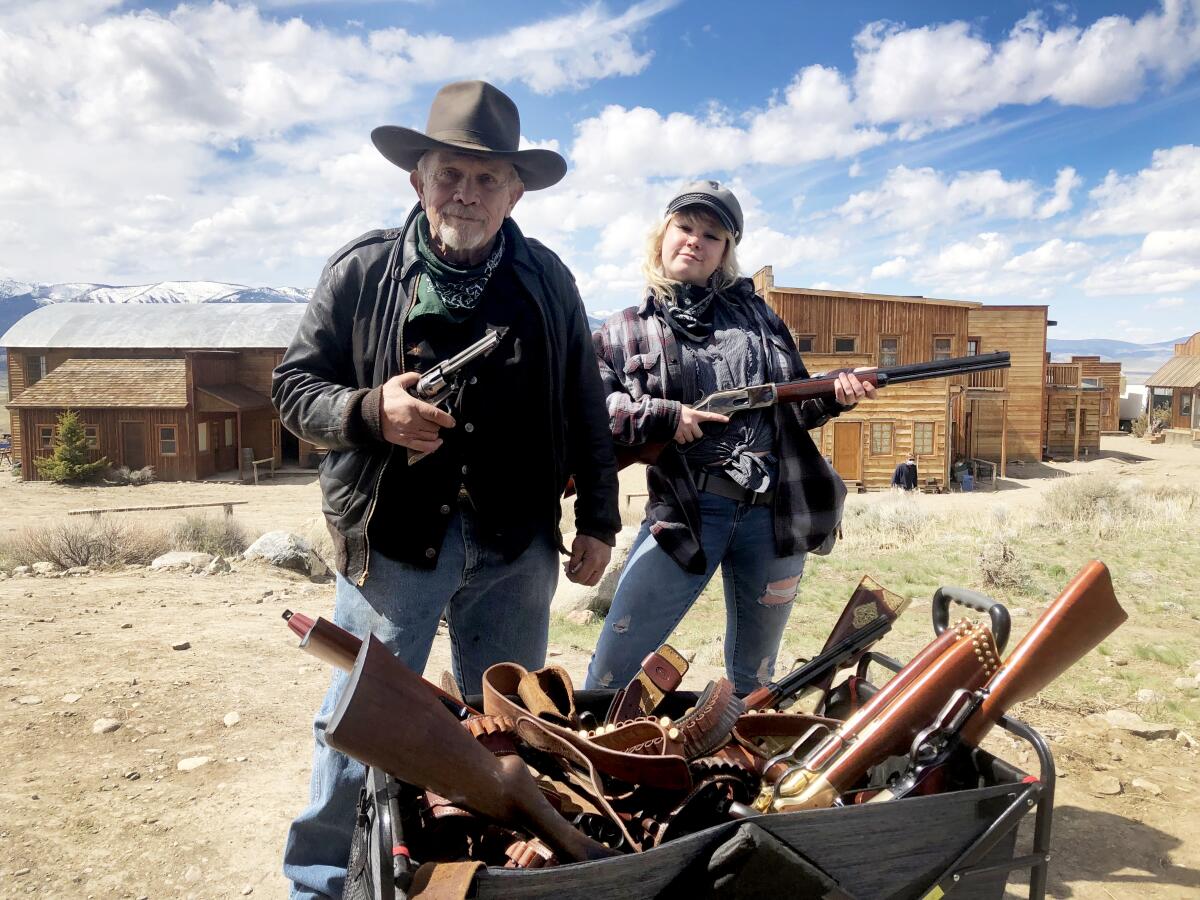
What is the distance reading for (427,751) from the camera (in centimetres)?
135

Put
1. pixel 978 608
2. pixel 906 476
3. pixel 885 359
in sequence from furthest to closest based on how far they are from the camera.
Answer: pixel 885 359, pixel 906 476, pixel 978 608

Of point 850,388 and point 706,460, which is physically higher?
point 850,388

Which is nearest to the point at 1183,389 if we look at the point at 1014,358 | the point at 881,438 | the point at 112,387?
the point at 1014,358

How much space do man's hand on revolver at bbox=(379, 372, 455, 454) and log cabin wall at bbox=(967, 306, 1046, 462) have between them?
3328 centimetres

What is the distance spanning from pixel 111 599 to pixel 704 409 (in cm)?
629

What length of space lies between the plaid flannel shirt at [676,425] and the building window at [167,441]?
29.6 m

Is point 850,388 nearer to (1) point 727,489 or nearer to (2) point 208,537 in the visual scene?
→ (1) point 727,489

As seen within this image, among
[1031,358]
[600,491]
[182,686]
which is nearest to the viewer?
[600,491]

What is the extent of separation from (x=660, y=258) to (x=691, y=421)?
690 mm

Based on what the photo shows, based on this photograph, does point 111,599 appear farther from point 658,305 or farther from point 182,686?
point 658,305

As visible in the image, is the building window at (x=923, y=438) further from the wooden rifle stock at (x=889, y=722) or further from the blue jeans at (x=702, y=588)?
the wooden rifle stock at (x=889, y=722)

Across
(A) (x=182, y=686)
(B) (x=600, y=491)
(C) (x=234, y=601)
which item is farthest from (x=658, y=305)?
(C) (x=234, y=601)

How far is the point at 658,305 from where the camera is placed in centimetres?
309

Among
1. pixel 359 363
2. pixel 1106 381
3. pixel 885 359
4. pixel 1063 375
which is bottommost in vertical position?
pixel 359 363
